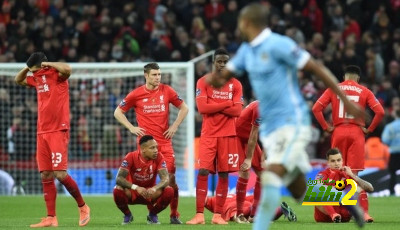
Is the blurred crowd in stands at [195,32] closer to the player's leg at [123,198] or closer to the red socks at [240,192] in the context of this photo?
the red socks at [240,192]

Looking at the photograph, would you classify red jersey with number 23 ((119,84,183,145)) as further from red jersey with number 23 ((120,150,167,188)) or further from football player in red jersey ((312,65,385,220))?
football player in red jersey ((312,65,385,220))

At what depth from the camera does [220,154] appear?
13055mm

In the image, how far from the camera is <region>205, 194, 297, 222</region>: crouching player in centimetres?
1294

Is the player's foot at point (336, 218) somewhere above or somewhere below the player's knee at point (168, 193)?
below

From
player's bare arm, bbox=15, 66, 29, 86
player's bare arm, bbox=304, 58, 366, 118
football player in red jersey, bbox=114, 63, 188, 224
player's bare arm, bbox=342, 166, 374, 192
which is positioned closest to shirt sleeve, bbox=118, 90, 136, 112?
football player in red jersey, bbox=114, 63, 188, 224

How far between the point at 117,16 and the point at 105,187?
242 inches

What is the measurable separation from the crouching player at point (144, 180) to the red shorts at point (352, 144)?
103 inches

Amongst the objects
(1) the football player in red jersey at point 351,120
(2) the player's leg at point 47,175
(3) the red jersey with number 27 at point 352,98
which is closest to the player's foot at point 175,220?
(2) the player's leg at point 47,175

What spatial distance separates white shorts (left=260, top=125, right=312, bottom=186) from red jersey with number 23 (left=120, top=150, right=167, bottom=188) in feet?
13.7

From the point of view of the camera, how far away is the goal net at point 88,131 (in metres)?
20.7

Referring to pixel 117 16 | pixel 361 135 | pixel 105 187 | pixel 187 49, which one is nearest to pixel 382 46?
pixel 187 49

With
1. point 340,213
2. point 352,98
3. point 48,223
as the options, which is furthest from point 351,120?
point 48,223

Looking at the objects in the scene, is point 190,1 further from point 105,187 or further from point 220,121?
point 220,121

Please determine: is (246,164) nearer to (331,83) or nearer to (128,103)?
(128,103)
